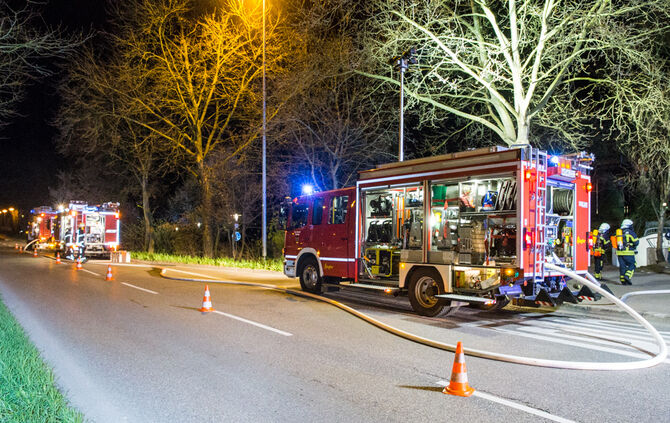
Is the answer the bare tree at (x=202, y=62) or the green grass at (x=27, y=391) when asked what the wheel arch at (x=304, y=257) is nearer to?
the green grass at (x=27, y=391)

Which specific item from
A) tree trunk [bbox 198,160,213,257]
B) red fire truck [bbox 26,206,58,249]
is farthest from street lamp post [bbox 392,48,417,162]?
red fire truck [bbox 26,206,58,249]

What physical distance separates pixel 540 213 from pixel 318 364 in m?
4.69

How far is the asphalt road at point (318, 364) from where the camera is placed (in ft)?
16.0

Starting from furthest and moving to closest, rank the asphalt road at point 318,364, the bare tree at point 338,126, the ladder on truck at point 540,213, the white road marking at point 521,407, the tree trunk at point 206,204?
the tree trunk at point 206,204, the bare tree at point 338,126, the ladder on truck at point 540,213, the asphalt road at point 318,364, the white road marking at point 521,407

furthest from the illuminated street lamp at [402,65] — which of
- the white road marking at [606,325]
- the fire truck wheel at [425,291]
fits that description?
the white road marking at [606,325]

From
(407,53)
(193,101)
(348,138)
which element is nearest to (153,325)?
(407,53)

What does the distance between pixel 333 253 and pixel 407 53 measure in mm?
7039

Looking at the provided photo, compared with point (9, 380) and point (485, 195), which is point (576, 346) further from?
point (9, 380)

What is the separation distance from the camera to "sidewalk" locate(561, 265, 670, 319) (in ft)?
34.8

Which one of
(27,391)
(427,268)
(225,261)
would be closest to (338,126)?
(225,261)

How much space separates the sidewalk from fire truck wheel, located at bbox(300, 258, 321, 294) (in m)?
5.76

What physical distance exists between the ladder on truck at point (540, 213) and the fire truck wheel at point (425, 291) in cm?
183

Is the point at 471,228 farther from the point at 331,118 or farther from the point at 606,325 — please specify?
the point at 331,118

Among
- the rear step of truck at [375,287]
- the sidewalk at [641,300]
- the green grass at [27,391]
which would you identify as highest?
the rear step of truck at [375,287]
